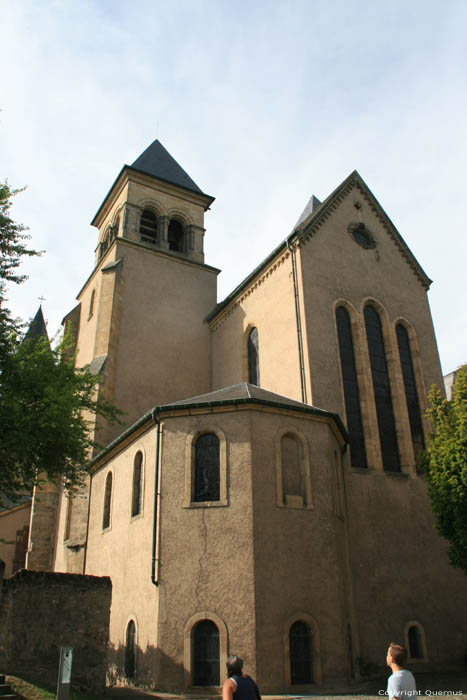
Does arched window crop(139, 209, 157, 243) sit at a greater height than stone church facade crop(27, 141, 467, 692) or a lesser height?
greater

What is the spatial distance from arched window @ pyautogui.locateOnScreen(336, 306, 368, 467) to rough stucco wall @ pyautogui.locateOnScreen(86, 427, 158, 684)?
653 cm

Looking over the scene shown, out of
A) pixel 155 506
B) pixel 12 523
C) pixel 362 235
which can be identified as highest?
pixel 362 235

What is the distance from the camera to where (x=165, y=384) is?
22.6 metres

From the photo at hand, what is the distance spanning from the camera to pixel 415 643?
15.5 metres

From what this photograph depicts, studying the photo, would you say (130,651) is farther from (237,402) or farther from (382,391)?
(382,391)

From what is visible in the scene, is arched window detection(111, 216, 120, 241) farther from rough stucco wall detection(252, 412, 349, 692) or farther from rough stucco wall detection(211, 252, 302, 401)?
rough stucco wall detection(252, 412, 349, 692)

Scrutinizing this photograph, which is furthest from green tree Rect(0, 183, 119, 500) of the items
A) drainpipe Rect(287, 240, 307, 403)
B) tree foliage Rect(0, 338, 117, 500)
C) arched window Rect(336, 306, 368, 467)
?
arched window Rect(336, 306, 368, 467)

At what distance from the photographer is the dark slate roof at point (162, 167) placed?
94.3 ft

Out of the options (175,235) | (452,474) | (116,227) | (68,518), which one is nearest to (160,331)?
(175,235)

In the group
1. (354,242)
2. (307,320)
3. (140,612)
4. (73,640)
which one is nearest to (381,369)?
(307,320)

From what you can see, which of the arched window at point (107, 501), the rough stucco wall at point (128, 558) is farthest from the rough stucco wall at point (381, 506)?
the arched window at point (107, 501)

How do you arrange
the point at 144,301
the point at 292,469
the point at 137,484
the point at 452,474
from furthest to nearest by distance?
the point at 144,301 → the point at 137,484 → the point at 452,474 → the point at 292,469

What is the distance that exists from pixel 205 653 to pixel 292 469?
440 cm

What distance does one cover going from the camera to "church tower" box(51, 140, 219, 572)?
69.5 feet
